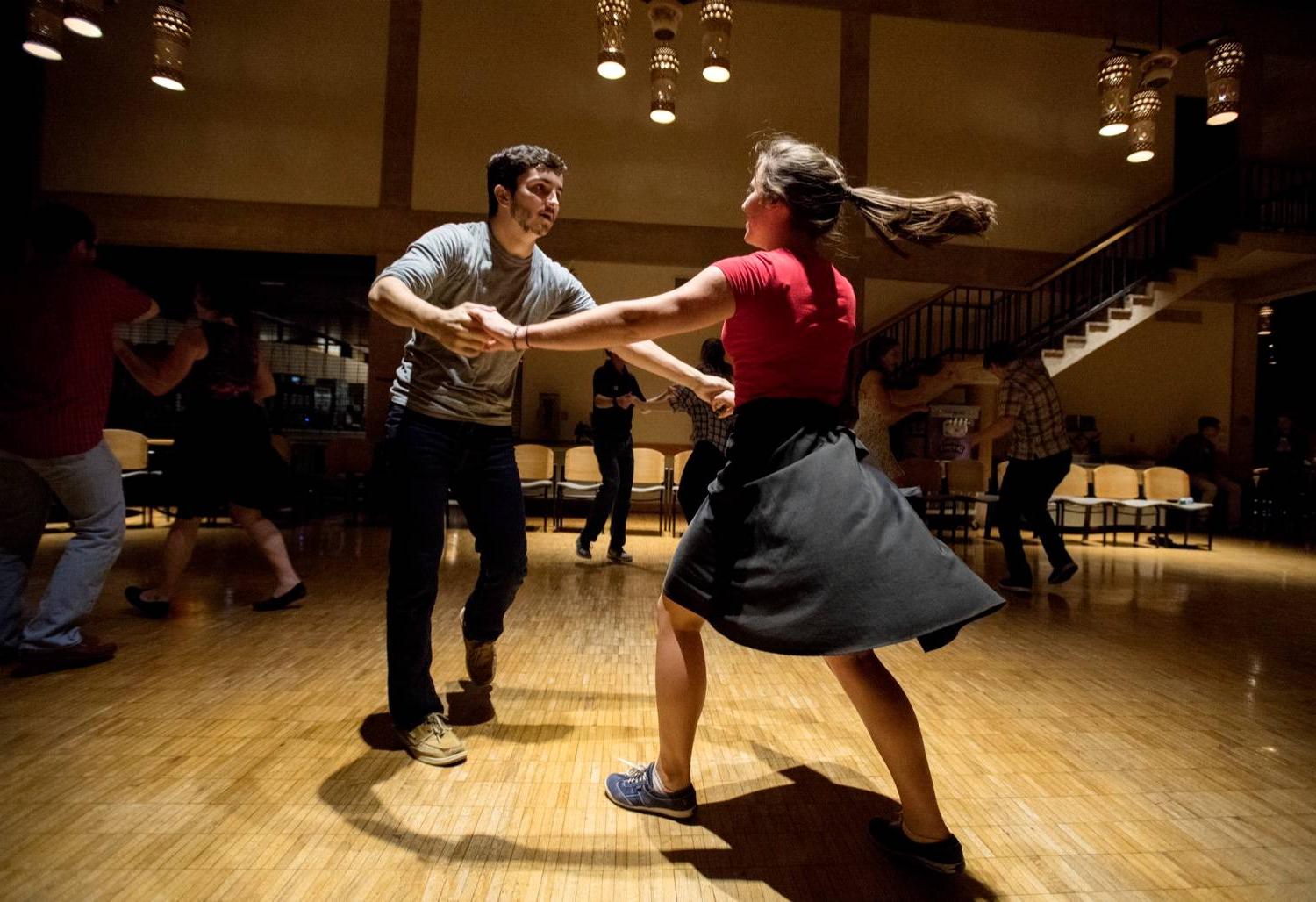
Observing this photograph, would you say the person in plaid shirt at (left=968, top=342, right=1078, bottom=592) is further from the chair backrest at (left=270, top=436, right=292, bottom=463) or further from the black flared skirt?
the chair backrest at (left=270, top=436, right=292, bottom=463)

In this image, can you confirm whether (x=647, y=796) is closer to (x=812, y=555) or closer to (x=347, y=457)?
(x=812, y=555)

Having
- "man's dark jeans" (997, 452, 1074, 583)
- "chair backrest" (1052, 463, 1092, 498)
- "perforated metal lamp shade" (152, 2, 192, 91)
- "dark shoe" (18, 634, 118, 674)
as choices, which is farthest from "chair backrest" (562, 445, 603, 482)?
"chair backrest" (1052, 463, 1092, 498)

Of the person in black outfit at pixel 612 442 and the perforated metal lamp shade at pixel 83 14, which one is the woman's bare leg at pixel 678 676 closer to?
the person in black outfit at pixel 612 442

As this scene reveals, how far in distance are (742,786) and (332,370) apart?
20.0 m

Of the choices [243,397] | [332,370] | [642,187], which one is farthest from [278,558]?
[332,370]

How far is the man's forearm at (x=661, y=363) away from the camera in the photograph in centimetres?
184

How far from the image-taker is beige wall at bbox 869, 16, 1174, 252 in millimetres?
9828

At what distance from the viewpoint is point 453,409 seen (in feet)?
5.96

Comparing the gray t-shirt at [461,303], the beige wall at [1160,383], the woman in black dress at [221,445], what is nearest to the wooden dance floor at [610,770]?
the woman in black dress at [221,445]

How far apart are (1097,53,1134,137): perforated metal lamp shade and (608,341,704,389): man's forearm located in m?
4.62

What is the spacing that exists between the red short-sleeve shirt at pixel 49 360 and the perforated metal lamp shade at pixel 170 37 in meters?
3.06

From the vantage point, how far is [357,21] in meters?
9.02

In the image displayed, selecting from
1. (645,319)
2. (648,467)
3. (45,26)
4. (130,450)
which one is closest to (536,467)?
(648,467)

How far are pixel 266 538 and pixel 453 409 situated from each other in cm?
202
